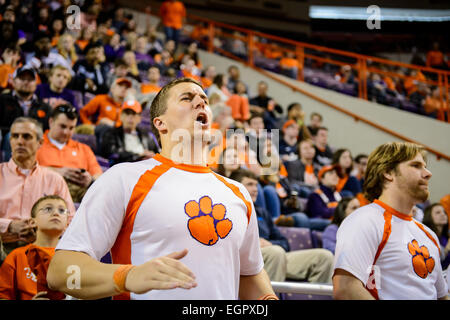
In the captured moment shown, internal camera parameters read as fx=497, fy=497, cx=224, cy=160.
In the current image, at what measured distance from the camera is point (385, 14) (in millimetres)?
14953

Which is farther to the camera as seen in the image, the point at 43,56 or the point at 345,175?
the point at 43,56

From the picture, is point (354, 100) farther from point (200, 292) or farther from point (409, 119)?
point (200, 292)

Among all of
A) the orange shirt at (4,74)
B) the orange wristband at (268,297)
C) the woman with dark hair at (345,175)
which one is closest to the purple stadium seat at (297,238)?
the woman with dark hair at (345,175)

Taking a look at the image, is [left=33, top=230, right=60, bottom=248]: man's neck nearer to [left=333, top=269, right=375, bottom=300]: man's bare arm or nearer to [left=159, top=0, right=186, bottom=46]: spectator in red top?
[left=333, top=269, right=375, bottom=300]: man's bare arm

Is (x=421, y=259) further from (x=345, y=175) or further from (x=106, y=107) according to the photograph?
(x=106, y=107)

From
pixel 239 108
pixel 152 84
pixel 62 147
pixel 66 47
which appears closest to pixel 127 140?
pixel 62 147

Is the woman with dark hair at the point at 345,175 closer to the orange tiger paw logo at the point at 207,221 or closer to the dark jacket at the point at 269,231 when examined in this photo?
the dark jacket at the point at 269,231

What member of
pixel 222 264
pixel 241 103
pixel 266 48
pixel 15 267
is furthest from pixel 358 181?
pixel 266 48

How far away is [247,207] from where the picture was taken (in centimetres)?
155

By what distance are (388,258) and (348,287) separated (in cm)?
23

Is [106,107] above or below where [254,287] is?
above

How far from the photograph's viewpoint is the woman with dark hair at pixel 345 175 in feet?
17.5

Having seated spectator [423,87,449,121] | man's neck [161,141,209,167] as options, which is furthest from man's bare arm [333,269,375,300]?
seated spectator [423,87,449,121]
